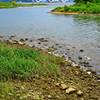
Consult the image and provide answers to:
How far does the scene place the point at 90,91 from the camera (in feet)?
38.4

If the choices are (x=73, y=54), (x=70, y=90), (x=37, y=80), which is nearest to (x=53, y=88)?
(x=70, y=90)

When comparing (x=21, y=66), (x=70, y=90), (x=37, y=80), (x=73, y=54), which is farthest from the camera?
(x=73, y=54)

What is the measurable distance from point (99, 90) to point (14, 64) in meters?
3.28

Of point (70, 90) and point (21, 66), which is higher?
point (21, 66)

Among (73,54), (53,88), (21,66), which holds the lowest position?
(73,54)

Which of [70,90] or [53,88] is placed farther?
A: [53,88]

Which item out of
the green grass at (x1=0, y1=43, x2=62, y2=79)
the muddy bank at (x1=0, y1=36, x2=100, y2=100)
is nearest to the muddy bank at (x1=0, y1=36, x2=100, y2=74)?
the muddy bank at (x1=0, y1=36, x2=100, y2=100)

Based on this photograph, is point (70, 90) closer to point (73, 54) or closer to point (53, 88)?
point (53, 88)

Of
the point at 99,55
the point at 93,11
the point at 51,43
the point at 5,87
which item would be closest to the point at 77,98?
the point at 5,87

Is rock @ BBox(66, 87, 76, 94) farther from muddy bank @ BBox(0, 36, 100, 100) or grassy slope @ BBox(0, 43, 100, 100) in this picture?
grassy slope @ BBox(0, 43, 100, 100)

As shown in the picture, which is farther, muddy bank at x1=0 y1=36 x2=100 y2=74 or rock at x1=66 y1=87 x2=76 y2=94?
muddy bank at x1=0 y1=36 x2=100 y2=74

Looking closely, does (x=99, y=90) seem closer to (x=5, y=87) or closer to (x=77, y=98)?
(x=77, y=98)

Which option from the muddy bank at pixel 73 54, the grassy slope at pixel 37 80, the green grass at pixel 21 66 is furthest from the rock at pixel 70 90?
the muddy bank at pixel 73 54

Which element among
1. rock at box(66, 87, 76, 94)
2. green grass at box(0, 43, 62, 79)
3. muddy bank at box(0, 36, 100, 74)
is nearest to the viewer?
rock at box(66, 87, 76, 94)
